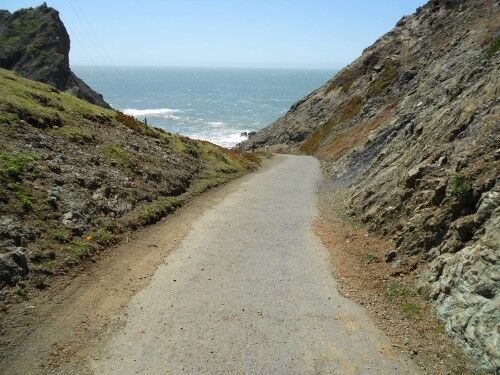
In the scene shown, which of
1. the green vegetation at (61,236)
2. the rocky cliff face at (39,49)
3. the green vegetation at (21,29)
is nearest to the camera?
the green vegetation at (61,236)

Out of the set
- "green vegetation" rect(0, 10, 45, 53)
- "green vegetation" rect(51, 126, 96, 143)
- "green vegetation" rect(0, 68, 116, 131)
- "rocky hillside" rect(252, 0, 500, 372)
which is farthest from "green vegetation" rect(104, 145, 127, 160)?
"green vegetation" rect(0, 10, 45, 53)

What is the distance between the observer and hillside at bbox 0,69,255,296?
47.6 feet

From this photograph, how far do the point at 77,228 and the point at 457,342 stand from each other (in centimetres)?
1411

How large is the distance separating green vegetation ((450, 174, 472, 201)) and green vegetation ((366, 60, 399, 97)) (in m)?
53.1

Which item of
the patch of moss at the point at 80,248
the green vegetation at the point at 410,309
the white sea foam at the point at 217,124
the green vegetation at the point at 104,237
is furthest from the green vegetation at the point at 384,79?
the white sea foam at the point at 217,124

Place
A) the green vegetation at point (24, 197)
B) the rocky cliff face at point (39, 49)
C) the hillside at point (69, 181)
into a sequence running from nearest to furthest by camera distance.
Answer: the hillside at point (69, 181)
the green vegetation at point (24, 197)
the rocky cliff face at point (39, 49)

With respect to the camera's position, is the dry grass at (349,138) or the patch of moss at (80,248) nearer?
the patch of moss at (80,248)

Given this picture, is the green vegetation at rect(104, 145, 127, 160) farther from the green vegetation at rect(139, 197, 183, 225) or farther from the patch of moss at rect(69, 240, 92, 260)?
the patch of moss at rect(69, 240, 92, 260)

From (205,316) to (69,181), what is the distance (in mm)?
10541

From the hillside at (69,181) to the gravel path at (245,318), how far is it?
11.2 feet

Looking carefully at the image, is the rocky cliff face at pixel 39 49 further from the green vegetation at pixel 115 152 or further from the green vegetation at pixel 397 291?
the green vegetation at pixel 397 291

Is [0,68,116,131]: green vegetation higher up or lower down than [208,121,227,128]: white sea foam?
higher up

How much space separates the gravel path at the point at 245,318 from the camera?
35.8 feet

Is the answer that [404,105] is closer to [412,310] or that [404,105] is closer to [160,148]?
[160,148]
